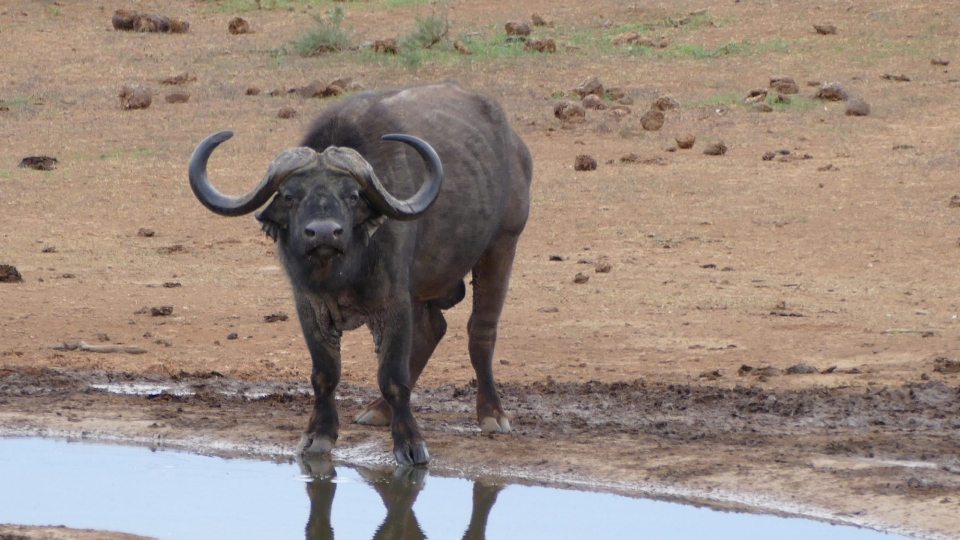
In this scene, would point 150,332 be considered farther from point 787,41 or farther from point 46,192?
point 787,41

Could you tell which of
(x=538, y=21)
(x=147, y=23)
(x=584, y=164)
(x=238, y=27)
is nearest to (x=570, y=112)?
(x=584, y=164)

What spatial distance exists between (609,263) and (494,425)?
4.57 metres

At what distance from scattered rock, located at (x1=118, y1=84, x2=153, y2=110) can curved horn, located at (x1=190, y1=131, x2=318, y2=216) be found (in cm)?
1106

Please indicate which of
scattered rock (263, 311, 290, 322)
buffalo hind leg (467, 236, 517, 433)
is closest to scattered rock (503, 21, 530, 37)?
scattered rock (263, 311, 290, 322)

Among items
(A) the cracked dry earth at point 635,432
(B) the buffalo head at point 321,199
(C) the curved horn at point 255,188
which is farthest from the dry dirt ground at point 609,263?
(C) the curved horn at point 255,188

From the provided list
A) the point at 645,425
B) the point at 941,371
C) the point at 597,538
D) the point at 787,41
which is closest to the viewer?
the point at 597,538

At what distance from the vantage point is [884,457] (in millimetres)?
6254

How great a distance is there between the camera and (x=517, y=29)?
20.9 metres

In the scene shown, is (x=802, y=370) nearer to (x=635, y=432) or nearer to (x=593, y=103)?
(x=635, y=432)

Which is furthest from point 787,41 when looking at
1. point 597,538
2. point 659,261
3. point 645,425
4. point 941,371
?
point 597,538

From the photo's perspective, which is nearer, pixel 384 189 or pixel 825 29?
pixel 384 189

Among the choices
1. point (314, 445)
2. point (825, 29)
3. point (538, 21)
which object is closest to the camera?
point (314, 445)

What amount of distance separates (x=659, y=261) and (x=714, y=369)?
287 centimetres

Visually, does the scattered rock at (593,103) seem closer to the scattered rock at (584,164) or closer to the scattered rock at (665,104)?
the scattered rock at (665,104)
